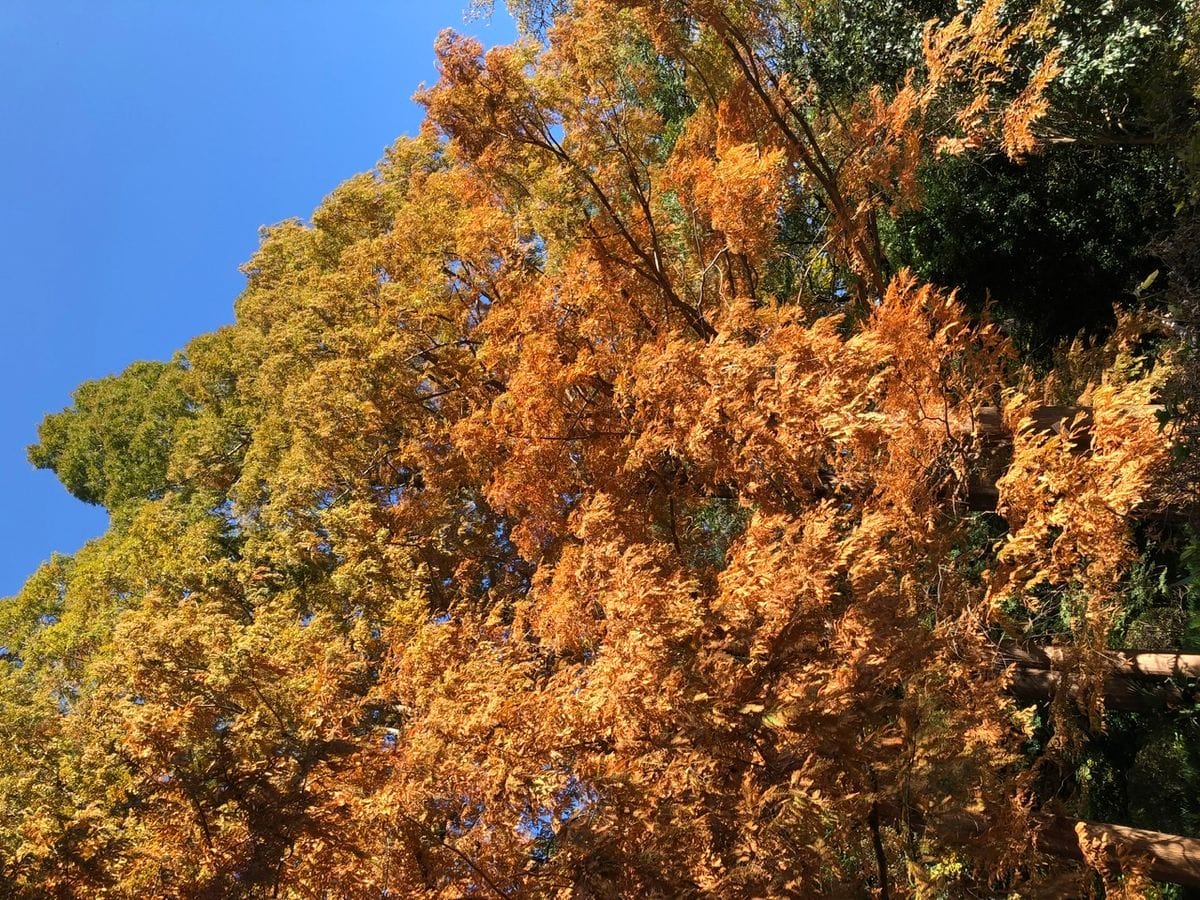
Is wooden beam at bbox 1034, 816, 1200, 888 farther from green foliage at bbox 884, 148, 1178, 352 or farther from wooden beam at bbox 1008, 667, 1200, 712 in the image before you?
green foliage at bbox 884, 148, 1178, 352

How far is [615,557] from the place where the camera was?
621cm

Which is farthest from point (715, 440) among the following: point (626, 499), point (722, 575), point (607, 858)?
point (607, 858)

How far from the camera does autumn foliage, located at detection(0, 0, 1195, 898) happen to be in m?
4.59

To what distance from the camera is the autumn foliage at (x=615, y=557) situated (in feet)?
15.1

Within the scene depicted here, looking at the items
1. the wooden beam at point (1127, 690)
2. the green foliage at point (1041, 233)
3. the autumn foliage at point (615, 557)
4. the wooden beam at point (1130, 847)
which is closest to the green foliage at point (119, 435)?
the autumn foliage at point (615, 557)

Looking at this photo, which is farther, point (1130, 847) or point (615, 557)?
point (615, 557)

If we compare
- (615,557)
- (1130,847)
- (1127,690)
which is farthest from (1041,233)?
(615,557)

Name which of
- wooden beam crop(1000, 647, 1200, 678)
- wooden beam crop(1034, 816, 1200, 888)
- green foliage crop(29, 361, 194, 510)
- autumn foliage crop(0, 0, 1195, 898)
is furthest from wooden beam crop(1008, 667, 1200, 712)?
green foliage crop(29, 361, 194, 510)

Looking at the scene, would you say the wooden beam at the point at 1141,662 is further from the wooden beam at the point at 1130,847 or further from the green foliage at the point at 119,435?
the green foliage at the point at 119,435

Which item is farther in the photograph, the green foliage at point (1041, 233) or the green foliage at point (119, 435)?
the green foliage at point (119, 435)

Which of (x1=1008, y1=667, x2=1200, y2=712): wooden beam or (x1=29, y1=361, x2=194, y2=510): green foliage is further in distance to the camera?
(x1=29, y1=361, x2=194, y2=510): green foliage

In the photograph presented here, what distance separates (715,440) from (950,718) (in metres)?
2.51

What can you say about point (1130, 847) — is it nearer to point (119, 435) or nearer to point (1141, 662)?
point (1141, 662)

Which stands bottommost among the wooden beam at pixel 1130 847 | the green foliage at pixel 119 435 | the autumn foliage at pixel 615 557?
the wooden beam at pixel 1130 847
